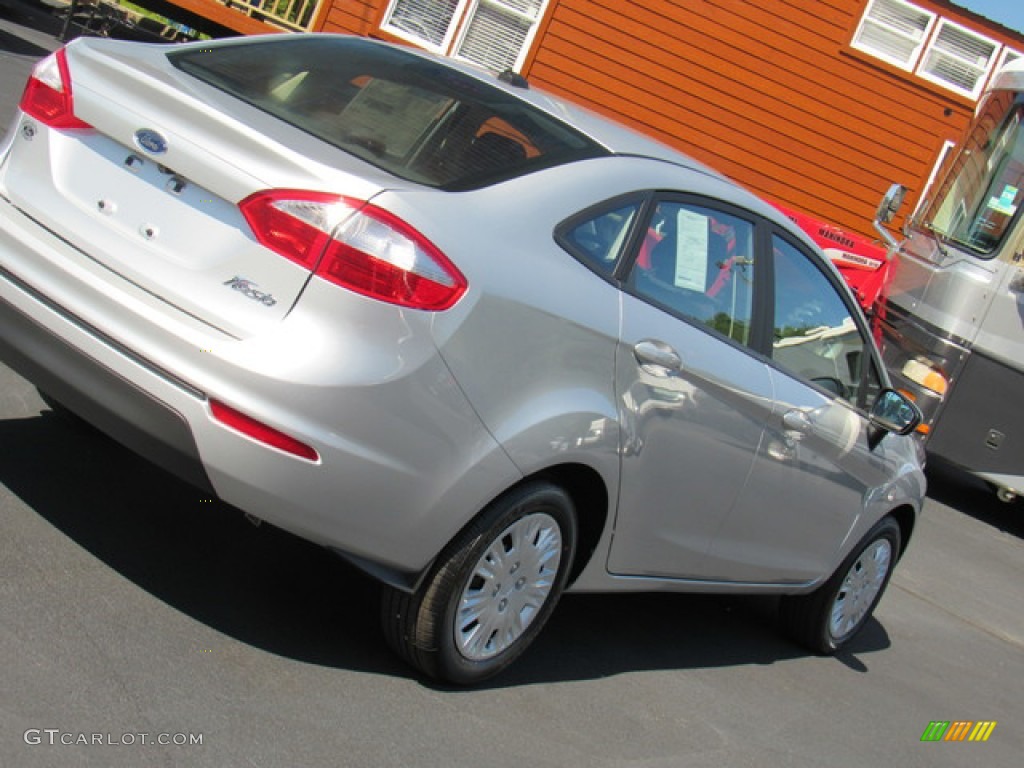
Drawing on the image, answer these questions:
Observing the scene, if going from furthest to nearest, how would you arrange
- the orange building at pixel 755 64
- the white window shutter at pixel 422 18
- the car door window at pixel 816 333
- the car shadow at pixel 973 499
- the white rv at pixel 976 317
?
the white window shutter at pixel 422 18 < the orange building at pixel 755 64 < the car shadow at pixel 973 499 < the white rv at pixel 976 317 < the car door window at pixel 816 333

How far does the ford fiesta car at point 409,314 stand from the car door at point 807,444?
0.05 metres

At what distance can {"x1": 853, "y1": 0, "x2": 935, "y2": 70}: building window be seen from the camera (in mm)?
17797

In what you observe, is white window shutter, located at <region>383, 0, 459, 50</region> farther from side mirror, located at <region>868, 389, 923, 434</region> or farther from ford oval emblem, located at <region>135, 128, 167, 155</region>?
ford oval emblem, located at <region>135, 128, 167, 155</region>

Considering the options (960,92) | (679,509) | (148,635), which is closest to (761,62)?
(960,92)

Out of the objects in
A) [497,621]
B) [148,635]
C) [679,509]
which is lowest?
[148,635]

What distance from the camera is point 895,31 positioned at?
1792cm

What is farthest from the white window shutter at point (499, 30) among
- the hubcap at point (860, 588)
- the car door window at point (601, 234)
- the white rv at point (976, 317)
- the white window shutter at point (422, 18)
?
the car door window at point (601, 234)

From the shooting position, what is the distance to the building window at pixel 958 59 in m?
17.9

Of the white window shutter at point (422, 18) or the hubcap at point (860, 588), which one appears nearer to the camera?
the hubcap at point (860, 588)

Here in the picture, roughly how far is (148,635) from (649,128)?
15196mm

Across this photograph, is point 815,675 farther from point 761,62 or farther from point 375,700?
point 761,62

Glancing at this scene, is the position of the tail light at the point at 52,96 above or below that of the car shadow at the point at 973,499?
above

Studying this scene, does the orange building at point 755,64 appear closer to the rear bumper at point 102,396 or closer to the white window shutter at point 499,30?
→ the white window shutter at point 499,30

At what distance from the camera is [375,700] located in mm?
3992
